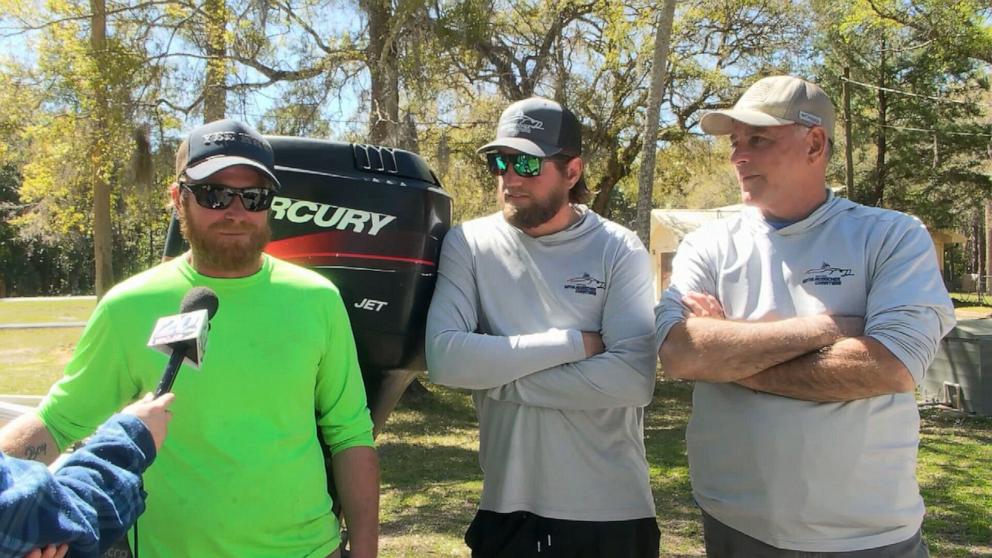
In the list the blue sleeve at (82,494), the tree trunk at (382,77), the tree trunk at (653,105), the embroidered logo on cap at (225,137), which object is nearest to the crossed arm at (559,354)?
the embroidered logo on cap at (225,137)

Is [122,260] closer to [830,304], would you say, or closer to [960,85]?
[960,85]

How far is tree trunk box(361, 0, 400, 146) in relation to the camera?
9.72 meters

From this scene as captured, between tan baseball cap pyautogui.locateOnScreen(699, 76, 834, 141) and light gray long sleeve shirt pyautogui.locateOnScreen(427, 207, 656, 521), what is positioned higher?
tan baseball cap pyautogui.locateOnScreen(699, 76, 834, 141)

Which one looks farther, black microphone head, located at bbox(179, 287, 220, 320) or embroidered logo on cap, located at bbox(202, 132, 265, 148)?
embroidered logo on cap, located at bbox(202, 132, 265, 148)

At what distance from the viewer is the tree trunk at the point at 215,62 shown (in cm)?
1025

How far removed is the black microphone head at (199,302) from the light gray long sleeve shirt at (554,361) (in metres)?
0.89

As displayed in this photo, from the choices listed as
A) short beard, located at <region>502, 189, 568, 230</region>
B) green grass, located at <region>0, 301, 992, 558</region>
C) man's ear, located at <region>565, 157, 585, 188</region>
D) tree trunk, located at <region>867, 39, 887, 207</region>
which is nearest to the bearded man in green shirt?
short beard, located at <region>502, 189, 568, 230</region>

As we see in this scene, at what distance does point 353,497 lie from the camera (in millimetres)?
2086

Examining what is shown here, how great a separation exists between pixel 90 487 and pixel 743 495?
67.9 inches

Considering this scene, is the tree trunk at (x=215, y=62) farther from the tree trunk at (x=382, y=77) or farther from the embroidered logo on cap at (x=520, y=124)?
the embroidered logo on cap at (x=520, y=124)

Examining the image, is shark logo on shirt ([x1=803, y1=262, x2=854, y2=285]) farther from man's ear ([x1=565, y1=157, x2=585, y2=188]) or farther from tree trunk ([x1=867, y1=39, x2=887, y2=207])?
tree trunk ([x1=867, y1=39, x2=887, y2=207])

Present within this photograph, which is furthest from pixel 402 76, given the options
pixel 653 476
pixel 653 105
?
pixel 653 476

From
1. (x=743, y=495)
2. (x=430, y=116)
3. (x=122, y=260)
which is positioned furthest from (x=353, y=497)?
(x=122, y=260)

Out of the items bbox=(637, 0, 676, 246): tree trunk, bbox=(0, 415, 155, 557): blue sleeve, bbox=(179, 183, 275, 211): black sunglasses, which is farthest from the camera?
bbox=(637, 0, 676, 246): tree trunk
